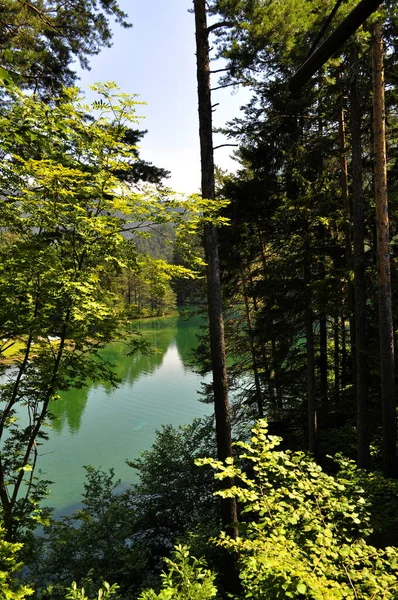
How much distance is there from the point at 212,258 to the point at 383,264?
312 cm

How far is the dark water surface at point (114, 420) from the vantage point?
12.8 meters

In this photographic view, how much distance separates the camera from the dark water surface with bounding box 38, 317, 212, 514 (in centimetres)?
1280

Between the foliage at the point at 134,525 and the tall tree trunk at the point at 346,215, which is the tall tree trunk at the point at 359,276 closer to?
the tall tree trunk at the point at 346,215

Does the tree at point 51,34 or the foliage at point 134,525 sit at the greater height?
the tree at point 51,34

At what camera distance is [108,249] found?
4.22m

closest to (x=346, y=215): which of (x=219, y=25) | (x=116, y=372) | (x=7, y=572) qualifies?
(x=219, y=25)

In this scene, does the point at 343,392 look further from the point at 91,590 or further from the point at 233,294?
the point at 91,590

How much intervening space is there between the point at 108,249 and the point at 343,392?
26.9ft

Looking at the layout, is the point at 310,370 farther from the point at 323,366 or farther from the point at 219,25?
the point at 219,25

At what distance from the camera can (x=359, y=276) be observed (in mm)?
6867

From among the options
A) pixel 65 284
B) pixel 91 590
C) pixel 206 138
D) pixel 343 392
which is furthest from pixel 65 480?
pixel 206 138

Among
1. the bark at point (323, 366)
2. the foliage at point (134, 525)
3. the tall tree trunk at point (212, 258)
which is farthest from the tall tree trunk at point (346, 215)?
the foliage at point (134, 525)

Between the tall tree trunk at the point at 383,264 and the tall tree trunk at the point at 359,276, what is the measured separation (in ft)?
1.47

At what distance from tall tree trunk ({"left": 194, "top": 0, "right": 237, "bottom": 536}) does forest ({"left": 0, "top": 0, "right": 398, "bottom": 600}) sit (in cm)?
4
